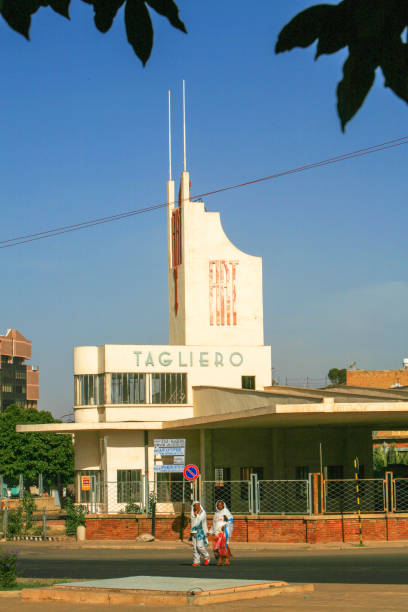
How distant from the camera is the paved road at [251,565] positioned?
1909 centimetres

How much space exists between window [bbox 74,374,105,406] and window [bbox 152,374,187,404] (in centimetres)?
251

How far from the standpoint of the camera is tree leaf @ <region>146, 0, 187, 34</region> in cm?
359

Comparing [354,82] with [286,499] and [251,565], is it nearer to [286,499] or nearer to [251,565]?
[251,565]

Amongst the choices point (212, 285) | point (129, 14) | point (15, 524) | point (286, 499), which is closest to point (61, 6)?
point (129, 14)

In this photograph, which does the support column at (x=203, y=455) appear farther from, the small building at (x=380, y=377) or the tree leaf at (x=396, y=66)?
the small building at (x=380, y=377)

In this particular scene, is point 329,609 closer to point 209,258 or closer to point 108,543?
point 108,543

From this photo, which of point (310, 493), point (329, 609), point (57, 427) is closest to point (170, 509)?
point (57, 427)

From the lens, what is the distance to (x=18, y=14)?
3447 mm

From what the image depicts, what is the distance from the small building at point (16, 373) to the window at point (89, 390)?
402 ft

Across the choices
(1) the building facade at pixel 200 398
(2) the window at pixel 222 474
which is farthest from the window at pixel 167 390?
(2) the window at pixel 222 474

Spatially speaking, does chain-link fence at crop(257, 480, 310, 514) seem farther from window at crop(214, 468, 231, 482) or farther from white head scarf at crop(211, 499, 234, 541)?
window at crop(214, 468, 231, 482)

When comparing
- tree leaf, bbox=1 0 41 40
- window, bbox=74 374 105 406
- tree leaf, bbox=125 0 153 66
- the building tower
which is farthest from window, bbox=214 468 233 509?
tree leaf, bbox=1 0 41 40

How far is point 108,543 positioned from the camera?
108ft

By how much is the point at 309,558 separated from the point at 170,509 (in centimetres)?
1932
